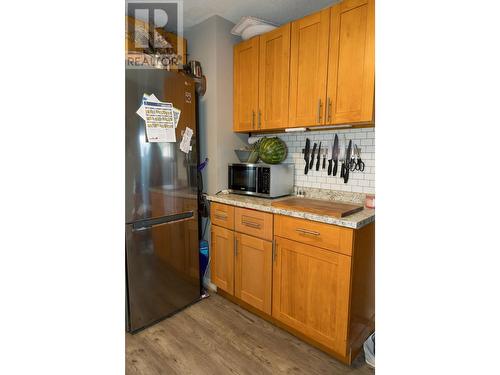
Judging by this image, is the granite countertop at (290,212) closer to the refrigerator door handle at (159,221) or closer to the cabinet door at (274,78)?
the refrigerator door handle at (159,221)

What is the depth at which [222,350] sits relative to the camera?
1.68 m

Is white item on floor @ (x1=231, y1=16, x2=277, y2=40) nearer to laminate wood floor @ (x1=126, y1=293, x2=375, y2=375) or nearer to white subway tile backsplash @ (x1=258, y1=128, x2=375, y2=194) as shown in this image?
white subway tile backsplash @ (x1=258, y1=128, x2=375, y2=194)

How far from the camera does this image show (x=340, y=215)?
5.07ft

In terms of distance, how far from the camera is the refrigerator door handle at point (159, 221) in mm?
1750

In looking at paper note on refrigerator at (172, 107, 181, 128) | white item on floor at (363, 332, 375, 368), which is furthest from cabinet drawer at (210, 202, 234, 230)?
white item on floor at (363, 332, 375, 368)

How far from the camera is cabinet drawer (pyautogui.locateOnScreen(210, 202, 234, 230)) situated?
2.12m

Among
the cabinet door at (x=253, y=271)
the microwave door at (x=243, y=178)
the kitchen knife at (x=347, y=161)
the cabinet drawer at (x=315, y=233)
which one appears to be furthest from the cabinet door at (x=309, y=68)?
the cabinet door at (x=253, y=271)

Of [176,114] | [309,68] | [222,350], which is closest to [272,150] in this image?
[309,68]

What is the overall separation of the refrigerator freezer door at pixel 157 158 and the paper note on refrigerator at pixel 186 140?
31 millimetres

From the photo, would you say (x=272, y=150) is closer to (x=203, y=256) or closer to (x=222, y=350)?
(x=203, y=256)
